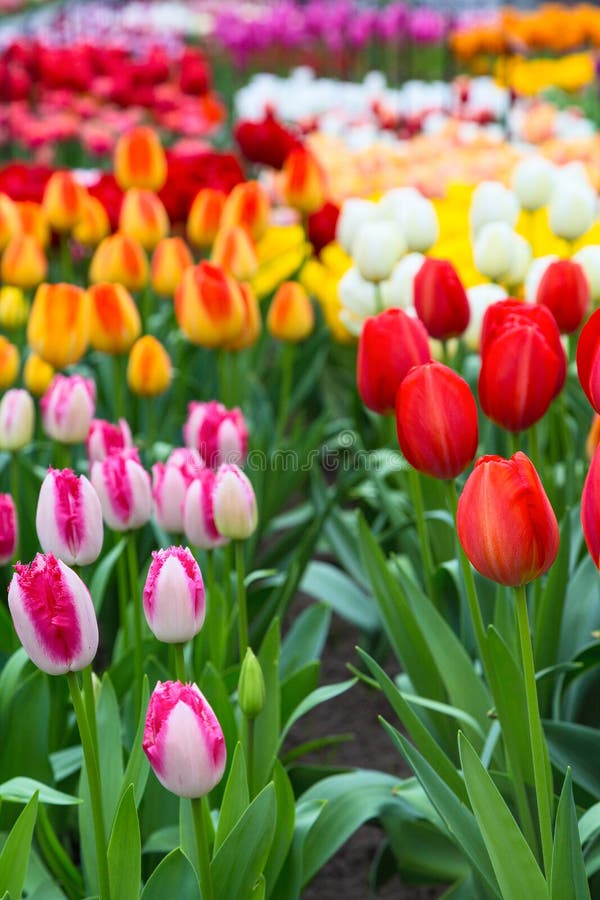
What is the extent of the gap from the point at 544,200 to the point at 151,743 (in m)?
1.70

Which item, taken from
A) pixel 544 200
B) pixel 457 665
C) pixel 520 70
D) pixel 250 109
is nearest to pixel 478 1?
pixel 520 70

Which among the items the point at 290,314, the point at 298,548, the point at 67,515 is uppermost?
the point at 67,515

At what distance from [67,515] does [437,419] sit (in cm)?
38

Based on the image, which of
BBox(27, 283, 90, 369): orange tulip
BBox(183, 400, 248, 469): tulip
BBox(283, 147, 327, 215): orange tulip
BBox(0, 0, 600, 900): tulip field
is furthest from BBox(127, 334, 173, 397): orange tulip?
BBox(283, 147, 327, 215): orange tulip

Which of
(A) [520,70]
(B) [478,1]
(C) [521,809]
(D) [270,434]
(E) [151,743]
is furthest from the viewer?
(B) [478,1]

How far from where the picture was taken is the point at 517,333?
1.29 meters

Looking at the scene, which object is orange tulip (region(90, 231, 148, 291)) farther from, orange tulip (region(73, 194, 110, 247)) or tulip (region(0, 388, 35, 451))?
tulip (region(0, 388, 35, 451))

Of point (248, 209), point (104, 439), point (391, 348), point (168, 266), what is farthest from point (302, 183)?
point (391, 348)

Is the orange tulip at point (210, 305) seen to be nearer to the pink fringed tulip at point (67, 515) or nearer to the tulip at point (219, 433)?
the tulip at point (219, 433)

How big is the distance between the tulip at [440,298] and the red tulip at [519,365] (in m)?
0.27

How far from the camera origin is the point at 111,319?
2.17m

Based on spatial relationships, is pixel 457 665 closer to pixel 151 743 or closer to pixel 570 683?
pixel 570 683

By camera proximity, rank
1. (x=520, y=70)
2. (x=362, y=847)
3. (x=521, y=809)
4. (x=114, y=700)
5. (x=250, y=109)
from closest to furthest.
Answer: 1. (x=521, y=809)
2. (x=114, y=700)
3. (x=362, y=847)
4. (x=250, y=109)
5. (x=520, y=70)

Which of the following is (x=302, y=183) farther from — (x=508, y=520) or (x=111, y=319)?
(x=508, y=520)
